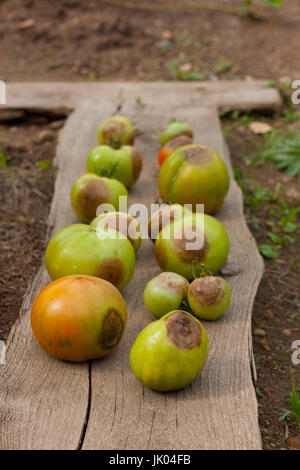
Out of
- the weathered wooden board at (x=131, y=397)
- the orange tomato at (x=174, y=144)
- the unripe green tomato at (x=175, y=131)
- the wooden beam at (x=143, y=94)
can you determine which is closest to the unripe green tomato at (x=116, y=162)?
the orange tomato at (x=174, y=144)

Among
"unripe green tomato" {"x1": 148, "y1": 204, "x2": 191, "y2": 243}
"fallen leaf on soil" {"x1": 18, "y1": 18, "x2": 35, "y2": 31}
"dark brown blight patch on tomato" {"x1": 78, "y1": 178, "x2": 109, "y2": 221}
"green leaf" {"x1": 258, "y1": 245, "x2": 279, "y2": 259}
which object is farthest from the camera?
"fallen leaf on soil" {"x1": 18, "y1": 18, "x2": 35, "y2": 31}

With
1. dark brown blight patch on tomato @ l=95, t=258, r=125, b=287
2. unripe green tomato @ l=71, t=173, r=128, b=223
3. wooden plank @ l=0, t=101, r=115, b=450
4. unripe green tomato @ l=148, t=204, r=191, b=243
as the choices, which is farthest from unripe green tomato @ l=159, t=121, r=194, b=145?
wooden plank @ l=0, t=101, r=115, b=450

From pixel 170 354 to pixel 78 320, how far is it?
13.6 inches

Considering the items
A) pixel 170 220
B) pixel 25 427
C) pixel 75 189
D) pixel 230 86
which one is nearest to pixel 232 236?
pixel 170 220

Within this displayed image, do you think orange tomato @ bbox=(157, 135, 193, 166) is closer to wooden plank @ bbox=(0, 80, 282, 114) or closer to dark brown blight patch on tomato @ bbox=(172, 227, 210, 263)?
dark brown blight patch on tomato @ bbox=(172, 227, 210, 263)

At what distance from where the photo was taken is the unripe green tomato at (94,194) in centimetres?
292

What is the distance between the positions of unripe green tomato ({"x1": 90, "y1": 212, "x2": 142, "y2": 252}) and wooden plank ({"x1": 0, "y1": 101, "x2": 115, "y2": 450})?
0.46m

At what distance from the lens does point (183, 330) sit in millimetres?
1998

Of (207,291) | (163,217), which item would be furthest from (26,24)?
(207,291)

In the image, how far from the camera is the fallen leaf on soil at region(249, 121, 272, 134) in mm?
4664

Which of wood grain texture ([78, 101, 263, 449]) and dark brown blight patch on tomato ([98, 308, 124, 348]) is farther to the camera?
dark brown blight patch on tomato ([98, 308, 124, 348])

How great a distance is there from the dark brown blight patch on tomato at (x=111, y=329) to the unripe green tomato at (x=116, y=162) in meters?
1.20
